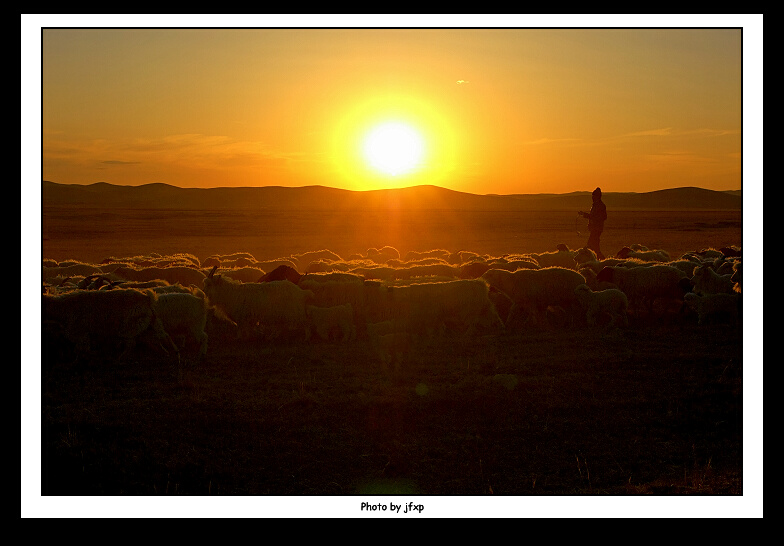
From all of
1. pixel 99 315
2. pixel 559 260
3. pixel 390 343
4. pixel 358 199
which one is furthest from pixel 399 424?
pixel 358 199

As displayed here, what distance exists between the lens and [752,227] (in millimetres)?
4602

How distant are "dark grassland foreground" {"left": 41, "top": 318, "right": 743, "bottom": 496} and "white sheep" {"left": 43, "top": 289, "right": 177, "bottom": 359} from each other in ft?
1.30

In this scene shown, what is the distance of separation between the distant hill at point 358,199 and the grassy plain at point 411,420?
336 feet

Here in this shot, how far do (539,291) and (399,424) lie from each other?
22.0ft

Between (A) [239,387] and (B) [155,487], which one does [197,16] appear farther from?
(A) [239,387]

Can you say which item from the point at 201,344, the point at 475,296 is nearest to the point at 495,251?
the point at 475,296

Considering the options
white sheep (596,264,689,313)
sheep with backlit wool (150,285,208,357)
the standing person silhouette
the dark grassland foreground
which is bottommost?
the dark grassland foreground

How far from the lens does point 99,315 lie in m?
9.14

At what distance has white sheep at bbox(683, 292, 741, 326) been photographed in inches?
465

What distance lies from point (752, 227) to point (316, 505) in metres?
3.76

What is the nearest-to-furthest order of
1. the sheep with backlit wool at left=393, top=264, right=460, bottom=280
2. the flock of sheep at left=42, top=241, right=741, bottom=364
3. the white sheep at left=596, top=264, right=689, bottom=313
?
the flock of sheep at left=42, top=241, right=741, bottom=364 < the white sheep at left=596, top=264, right=689, bottom=313 < the sheep with backlit wool at left=393, top=264, right=460, bottom=280

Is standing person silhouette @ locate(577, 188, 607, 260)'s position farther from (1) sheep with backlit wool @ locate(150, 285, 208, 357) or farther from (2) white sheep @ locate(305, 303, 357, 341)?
(1) sheep with backlit wool @ locate(150, 285, 208, 357)

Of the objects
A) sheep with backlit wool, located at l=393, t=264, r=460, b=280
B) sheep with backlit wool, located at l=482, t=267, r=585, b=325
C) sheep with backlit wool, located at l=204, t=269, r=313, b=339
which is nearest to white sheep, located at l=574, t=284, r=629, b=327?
sheep with backlit wool, located at l=482, t=267, r=585, b=325

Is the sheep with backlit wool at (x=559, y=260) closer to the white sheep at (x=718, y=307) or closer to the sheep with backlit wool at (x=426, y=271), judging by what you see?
the sheep with backlit wool at (x=426, y=271)
